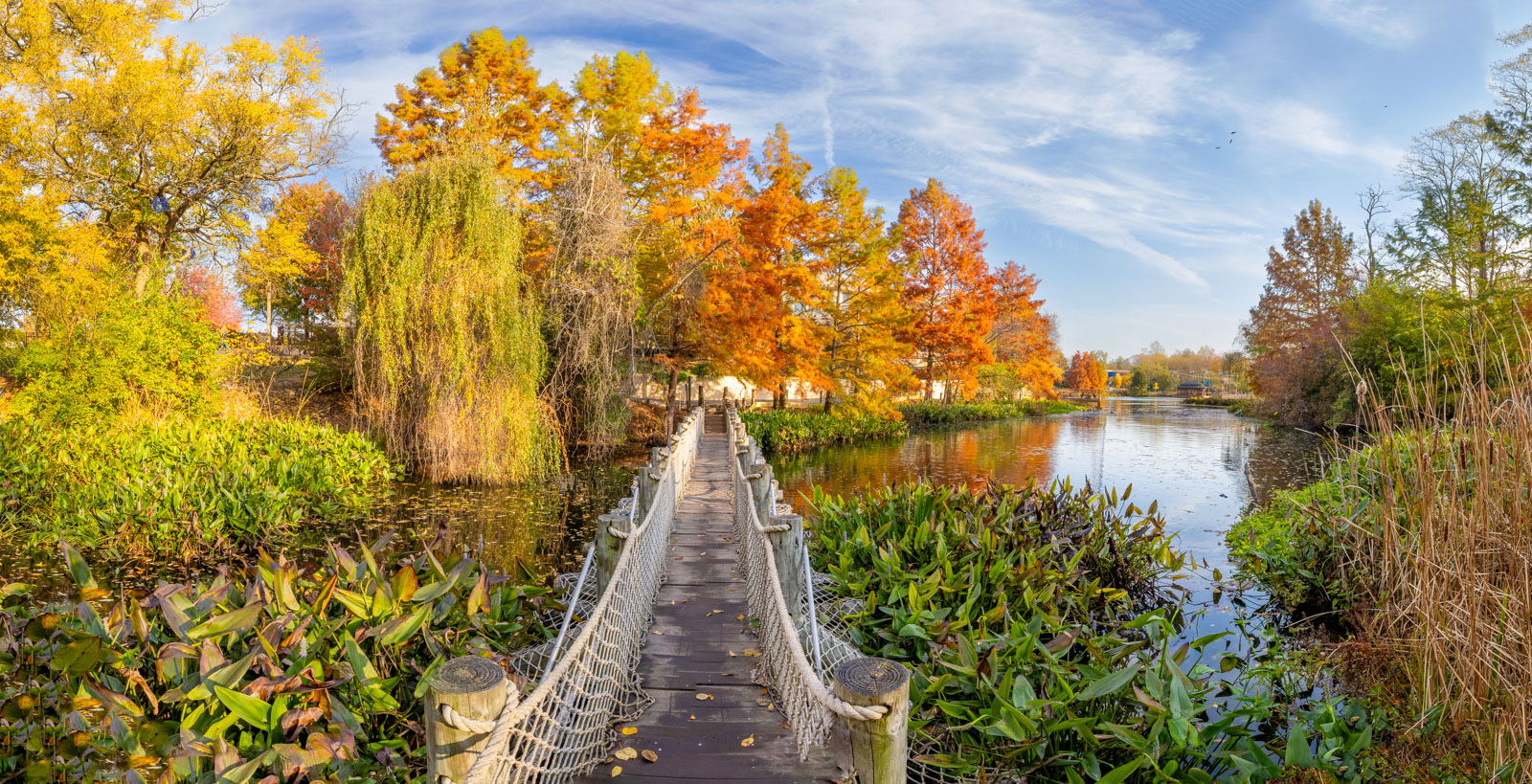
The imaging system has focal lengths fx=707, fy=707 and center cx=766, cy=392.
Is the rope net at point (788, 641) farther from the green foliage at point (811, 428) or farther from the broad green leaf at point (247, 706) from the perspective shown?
the green foliage at point (811, 428)

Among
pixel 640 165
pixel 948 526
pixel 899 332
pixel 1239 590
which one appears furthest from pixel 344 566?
pixel 899 332

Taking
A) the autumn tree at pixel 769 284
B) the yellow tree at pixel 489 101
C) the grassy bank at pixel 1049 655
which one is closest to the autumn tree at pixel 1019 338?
the autumn tree at pixel 769 284

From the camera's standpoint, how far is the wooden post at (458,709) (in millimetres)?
1801

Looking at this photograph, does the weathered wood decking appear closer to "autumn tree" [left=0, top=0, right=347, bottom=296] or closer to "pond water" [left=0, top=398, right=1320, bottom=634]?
"pond water" [left=0, top=398, right=1320, bottom=634]

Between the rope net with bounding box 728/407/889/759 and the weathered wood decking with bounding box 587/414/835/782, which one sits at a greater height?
the rope net with bounding box 728/407/889/759

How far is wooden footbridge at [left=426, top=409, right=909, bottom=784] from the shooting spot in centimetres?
190

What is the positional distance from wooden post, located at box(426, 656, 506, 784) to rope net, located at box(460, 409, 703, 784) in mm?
53

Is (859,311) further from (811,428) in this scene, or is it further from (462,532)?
(462,532)

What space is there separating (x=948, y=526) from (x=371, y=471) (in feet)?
32.4

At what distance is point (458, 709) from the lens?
181 cm

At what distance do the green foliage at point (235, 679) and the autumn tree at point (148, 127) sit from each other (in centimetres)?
1278

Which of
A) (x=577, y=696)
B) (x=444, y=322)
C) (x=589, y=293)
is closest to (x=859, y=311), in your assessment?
(x=589, y=293)

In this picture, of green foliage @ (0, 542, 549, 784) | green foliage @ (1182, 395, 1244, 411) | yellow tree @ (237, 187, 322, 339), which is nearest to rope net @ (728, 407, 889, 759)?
green foliage @ (0, 542, 549, 784)

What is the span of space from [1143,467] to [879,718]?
17.5 meters
